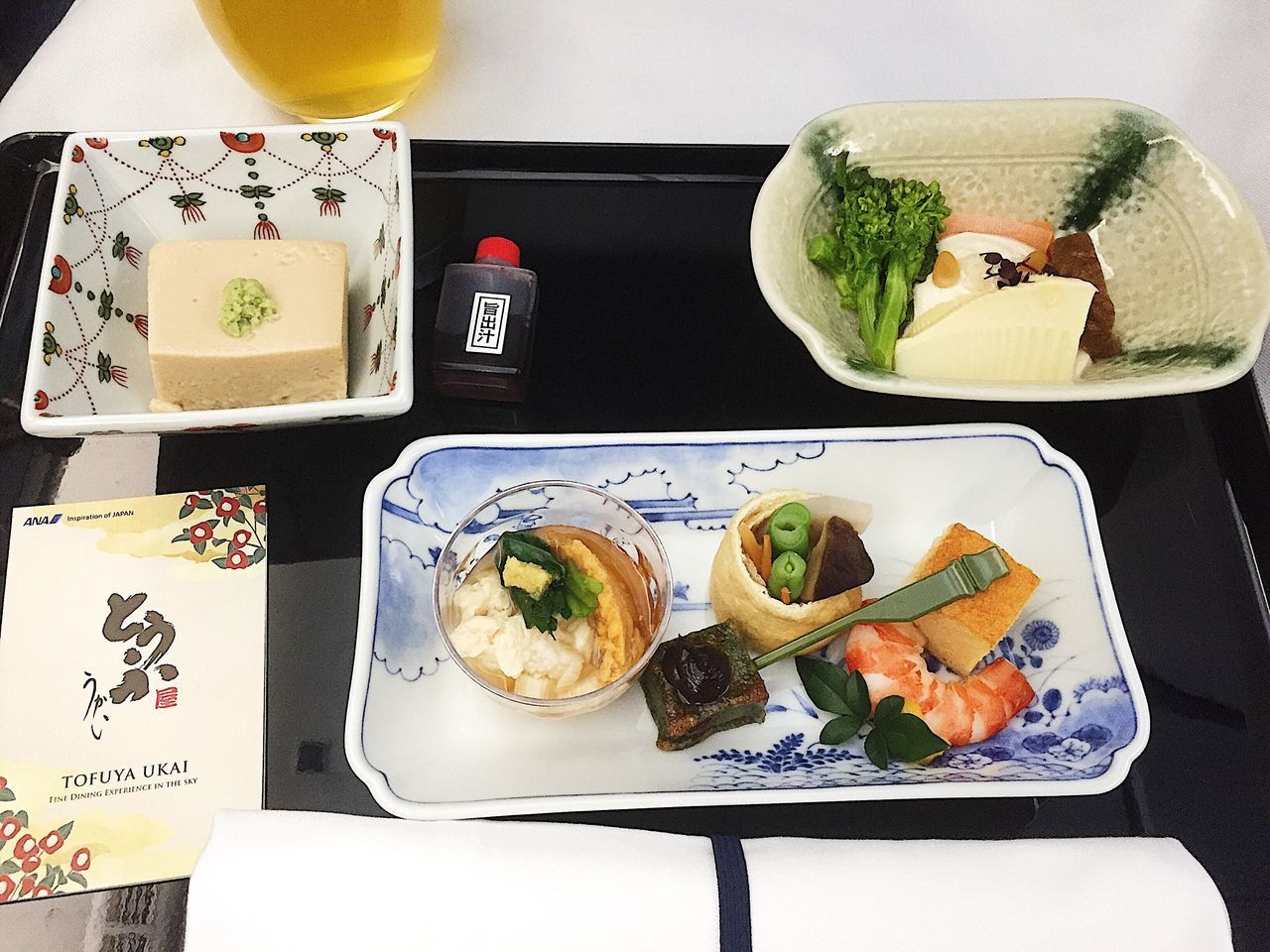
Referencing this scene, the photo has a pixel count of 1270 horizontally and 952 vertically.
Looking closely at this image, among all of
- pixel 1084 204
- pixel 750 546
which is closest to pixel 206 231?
pixel 750 546

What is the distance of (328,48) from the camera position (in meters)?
1.13

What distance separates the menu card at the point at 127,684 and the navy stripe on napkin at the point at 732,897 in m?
0.50

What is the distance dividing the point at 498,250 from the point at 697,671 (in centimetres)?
63

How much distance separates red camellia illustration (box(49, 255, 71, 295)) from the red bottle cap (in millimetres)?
487

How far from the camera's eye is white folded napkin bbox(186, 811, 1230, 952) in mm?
766

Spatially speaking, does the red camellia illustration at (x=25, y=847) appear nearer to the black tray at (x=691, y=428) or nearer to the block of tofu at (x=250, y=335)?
the black tray at (x=691, y=428)

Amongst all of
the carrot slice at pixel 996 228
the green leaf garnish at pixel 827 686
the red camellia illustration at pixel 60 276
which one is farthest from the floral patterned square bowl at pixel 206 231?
the carrot slice at pixel 996 228

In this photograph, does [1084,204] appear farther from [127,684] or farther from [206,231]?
[127,684]

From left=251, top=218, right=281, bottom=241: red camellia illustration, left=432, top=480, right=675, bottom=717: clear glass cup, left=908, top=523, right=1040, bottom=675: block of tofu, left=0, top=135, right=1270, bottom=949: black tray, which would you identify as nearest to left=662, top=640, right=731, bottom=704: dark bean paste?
left=432, top=480, right=675, bottom=717: clear glass cup

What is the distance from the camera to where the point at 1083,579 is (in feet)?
3.40

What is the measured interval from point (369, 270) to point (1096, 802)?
109 cm

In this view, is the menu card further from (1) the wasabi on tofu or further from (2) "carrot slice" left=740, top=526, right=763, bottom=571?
(2) "carrot slice" left=740, top=526, right=763, bottom=571

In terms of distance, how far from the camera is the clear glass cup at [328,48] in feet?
3.52

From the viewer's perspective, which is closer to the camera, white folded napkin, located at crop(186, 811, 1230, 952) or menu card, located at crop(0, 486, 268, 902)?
white folded napkin, located at crop(186, 811, 1230, 952)
